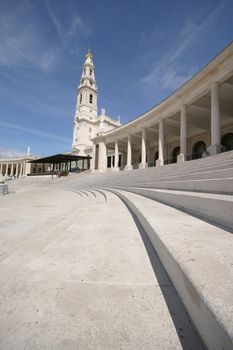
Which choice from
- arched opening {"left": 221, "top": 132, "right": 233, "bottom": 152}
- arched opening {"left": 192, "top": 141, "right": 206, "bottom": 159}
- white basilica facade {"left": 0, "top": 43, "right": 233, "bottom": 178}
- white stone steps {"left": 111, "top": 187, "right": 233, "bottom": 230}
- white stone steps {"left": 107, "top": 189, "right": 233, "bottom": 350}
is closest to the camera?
white stone steps {"left": 107, "top": 189, "right": 233, "bottom": 350}

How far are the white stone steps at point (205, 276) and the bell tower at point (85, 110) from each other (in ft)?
183

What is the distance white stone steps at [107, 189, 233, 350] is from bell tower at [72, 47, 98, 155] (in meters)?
55.6

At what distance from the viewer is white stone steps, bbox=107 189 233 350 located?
84 centimetres

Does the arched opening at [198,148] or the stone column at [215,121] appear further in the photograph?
the arched opening at [198,148]

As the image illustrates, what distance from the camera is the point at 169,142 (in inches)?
1074

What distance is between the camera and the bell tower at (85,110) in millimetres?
58156

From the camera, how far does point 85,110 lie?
62219mm

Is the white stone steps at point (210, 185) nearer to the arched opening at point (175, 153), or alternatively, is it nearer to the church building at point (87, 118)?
the arched opening at point (175, 153)

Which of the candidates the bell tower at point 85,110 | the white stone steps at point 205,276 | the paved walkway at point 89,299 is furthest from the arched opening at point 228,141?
the bell tower at point 85,110

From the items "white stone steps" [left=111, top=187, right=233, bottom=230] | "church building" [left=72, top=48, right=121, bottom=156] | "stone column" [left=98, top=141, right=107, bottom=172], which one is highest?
"church building" [left=72, top=48, right=121, bottom=156]

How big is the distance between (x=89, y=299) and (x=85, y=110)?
66.0 meters

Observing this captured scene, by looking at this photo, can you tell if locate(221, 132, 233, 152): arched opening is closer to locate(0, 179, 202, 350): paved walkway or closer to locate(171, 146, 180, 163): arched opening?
locate(171, 146, 180, 163): arched opening

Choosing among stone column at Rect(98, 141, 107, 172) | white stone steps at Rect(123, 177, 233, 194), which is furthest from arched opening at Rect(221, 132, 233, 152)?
stone column at Rect(98, 141, 107, 172)

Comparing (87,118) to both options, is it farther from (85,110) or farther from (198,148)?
(198,148)
